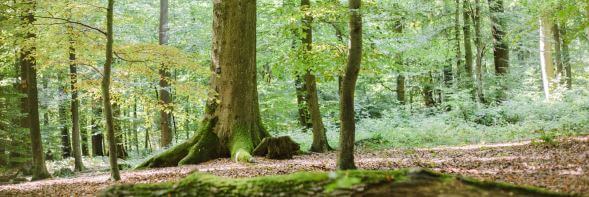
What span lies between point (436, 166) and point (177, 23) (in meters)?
17.3

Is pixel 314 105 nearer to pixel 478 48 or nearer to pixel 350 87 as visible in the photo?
pixel 350 87

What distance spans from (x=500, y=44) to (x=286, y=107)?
32.3 ft

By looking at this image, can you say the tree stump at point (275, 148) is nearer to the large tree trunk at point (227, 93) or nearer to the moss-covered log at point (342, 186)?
the large tree trunk at point (227, 93)

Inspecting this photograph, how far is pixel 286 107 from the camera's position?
766 inches

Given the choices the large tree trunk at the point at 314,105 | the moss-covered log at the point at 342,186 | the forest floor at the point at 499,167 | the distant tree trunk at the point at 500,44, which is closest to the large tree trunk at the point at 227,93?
the forest floor at the point at 499,167

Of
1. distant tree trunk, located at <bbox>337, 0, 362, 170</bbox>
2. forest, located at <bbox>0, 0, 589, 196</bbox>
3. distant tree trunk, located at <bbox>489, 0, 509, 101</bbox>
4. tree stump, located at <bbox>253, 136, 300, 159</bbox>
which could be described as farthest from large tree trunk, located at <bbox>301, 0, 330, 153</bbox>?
distant tree trunk, located at <bbox>489, 0, 509, 101</bbox>

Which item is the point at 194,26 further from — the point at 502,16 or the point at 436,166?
the point at 436,166

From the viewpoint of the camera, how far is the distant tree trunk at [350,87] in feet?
21.1

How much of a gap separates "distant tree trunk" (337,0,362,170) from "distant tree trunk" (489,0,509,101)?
529 inches

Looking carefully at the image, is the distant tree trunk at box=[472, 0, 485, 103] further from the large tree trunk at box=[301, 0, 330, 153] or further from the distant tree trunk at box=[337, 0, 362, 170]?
the distant tree trunk at box=[337, 0, 362, 170]

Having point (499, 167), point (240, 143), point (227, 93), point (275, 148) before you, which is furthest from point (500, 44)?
point (499, 167)

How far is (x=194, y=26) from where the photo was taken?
20141 mm

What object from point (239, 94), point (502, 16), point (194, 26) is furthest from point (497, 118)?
point (194, 26)

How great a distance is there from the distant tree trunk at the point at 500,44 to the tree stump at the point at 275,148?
11108 mm
